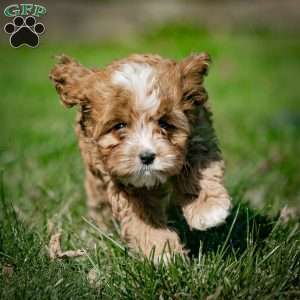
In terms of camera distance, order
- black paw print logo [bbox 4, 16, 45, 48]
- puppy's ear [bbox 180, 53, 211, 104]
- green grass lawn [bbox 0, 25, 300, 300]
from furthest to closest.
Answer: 1. black paw print logo [bbox 4, 16, 45, 48]
2. puppy's ear [bbox 180, 53, 211, 104]
3. green grass lawn [bbox 0, 25, 300, 300]

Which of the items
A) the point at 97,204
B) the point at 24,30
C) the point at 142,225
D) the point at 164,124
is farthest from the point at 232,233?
the point at 24,30

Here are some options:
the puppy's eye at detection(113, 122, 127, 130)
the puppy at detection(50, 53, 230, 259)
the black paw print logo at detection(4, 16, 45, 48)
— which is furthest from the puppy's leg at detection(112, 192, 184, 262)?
the black paw print logo at detection(4, 16, 45, 48)

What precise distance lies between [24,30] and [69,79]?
0.49 metres

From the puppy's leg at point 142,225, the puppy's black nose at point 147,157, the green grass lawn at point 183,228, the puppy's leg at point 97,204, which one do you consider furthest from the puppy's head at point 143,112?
the puppy's leg at point 97,204

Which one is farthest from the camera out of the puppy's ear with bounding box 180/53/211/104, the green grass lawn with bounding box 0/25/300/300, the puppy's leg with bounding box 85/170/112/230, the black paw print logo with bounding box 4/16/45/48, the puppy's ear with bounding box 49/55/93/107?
the puppy's leg with bounding box 85/170/112/230

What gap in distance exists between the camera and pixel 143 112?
15.3ft

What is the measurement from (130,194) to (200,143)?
0.53m

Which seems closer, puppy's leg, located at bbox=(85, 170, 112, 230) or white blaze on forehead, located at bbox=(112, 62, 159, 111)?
white blaze on forehead, located at bbox=(112, 62, 159, 111)

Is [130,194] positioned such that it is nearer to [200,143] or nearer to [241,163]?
[200,143]

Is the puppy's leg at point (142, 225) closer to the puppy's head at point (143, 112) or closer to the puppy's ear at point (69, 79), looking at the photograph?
the puppy's head at point (143, 112)

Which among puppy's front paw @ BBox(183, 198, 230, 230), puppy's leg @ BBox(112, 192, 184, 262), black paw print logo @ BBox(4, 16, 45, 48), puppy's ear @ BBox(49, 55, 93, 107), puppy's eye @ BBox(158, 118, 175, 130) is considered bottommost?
puppy's leg @ BBox(112, 192, 184, 262)

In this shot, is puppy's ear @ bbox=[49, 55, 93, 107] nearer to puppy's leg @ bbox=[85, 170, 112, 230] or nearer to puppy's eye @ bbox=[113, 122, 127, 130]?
puppy's eye @ bbox=[113, 122, 127, 130]

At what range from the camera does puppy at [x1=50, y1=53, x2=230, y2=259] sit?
15.3 feet

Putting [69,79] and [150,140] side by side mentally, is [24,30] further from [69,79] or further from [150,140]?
[150,140]
